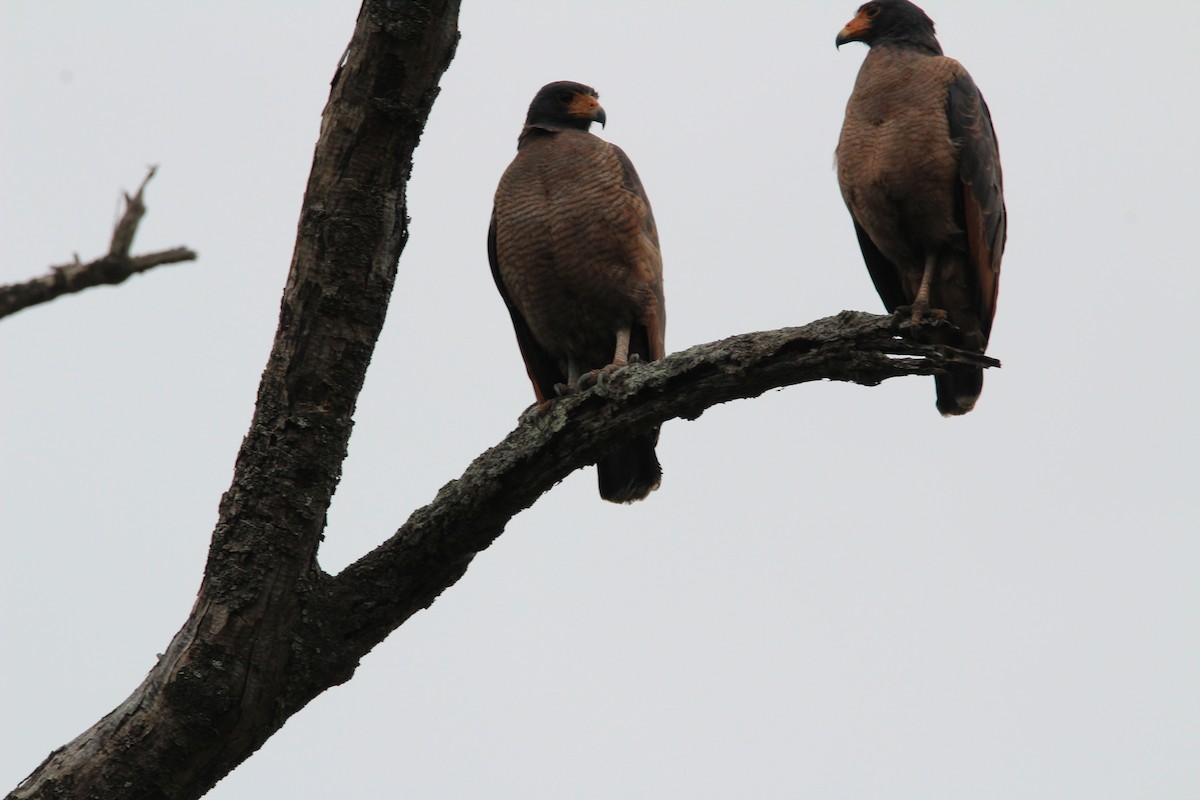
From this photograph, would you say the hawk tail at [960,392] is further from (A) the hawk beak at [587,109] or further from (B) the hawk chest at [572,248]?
(A) the hawk beak at [587,109]

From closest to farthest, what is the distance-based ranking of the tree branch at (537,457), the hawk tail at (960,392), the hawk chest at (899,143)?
1. the tree branch at (537,457)
2. the hawk chest at (899,143)
3. the hawk tail at (960,392)

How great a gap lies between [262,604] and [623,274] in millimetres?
2692

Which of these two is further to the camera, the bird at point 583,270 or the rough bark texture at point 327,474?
the bird at point 583,270

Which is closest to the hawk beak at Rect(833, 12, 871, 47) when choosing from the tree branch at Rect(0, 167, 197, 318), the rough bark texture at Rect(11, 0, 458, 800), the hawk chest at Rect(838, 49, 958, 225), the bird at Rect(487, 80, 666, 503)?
the hawk chest at Rect(838, 49, 958, 225)

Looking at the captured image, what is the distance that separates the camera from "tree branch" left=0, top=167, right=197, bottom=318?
8.63 ft

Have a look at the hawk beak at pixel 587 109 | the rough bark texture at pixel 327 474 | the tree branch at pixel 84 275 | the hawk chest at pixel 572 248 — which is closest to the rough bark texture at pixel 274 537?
the rough bark texture at pixel 327 474

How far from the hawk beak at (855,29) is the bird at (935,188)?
51 centimetres

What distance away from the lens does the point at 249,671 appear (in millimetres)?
4379

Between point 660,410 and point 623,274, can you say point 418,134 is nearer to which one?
point 660,410

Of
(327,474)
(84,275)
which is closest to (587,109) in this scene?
(327,474)

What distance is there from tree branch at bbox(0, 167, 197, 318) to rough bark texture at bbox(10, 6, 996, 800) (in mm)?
1490

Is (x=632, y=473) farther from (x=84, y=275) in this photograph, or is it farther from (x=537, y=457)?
(x=84, y=275)

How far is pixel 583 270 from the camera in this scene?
21.1 feet

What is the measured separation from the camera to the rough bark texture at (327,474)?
4191mm
